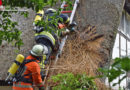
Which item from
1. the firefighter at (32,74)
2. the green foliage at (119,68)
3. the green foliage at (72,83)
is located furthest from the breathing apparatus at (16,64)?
the green foliage at (119,68)

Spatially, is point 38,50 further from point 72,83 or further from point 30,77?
point 72,83

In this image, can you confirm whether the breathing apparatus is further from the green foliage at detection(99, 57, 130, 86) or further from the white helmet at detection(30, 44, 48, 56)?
the green foliage at detection(99, 57, 130, 86)

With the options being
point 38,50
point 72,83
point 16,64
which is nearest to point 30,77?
point 16,64

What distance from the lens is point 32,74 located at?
140 inches

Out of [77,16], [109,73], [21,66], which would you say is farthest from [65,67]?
[109,73]

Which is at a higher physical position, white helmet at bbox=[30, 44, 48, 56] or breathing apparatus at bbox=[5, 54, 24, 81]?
white helmet at bbox=[30, 44, 48, 56]

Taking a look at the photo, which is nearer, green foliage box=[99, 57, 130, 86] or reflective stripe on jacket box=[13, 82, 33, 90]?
green foliage box=[99, 57, 130, 86]

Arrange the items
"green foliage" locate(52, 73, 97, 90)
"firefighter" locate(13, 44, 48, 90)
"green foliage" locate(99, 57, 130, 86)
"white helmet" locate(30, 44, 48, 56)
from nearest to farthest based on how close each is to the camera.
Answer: "green foliage" locate(99, 57, 130, 86) < "green foliage" locate(52, 73, 97, 90) < "firefighter" locate(13, 44, 48, 90) < "white helmet" locate(30, 44, 48, 56)

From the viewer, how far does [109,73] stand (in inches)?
30.3

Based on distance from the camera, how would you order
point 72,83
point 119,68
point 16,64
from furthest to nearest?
point 16,64, point 72,83, point 119,68

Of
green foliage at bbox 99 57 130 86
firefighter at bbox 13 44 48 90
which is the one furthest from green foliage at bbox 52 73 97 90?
green foliage at bbox 99 57 130 86

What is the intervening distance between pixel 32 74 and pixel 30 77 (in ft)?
0.36

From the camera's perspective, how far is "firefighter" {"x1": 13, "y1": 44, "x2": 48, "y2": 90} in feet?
11.5

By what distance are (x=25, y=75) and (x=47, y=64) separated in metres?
0.47
